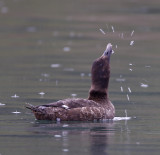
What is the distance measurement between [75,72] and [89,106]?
5.44 meters

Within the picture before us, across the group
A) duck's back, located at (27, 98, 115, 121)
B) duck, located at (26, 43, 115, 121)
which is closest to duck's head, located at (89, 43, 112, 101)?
duck, located at (26, 43, 115, 121)

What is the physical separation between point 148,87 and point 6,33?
11179mm

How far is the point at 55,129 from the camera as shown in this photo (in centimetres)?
1096

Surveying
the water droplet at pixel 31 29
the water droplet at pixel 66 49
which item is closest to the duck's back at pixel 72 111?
the water droplet at pixel 66 49

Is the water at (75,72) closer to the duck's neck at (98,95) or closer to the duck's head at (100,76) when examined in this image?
the duck's neck at (98,95)

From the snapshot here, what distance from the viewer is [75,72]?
17.2 m

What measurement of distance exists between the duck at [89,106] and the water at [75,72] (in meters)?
0.12

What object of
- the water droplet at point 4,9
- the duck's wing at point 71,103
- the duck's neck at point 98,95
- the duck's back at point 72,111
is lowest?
the duck's back at point 72,111

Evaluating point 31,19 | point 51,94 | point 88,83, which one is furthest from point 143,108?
point 31,19

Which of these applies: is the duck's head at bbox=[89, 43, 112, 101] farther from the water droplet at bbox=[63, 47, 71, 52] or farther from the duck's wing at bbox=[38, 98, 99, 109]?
the water droplet at bbox=[63, 47, 71, 52]

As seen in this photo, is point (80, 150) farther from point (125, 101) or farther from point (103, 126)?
point (125, 101)

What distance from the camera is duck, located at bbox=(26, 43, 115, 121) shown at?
37.3ft

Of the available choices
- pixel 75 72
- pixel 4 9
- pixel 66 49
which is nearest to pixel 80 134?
pixel 75 72

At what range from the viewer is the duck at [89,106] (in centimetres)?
1138
